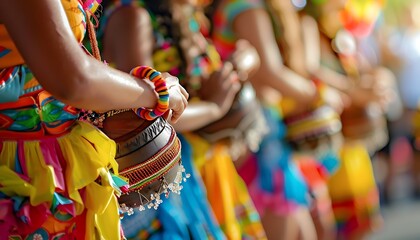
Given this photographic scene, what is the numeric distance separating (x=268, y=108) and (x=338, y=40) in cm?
71

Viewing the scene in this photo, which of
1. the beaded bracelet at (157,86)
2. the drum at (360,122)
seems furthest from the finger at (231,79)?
the drum at (360,122)

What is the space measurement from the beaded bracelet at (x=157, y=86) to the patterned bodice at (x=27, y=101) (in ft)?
0.52

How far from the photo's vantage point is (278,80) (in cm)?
399

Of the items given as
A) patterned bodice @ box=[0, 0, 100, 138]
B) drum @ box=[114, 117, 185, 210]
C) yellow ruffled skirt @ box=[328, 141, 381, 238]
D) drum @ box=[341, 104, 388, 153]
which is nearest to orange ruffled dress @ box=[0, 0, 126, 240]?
patterned bodice @ box=[0, 0, 100, 138]

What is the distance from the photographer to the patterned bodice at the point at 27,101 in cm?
213

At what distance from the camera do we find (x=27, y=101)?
7.09 feet

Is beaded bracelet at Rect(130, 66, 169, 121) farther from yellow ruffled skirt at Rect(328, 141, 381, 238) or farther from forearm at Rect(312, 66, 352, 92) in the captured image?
yellow ruffled skirt at Rect(328, 141, 381, 238)

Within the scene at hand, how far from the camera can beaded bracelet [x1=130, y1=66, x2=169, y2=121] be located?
220 centimetres

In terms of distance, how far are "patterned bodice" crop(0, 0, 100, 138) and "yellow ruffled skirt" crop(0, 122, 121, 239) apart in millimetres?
28

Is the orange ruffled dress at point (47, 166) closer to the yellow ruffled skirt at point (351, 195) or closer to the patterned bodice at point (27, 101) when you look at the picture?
the patterned bodice at point (27, 101)

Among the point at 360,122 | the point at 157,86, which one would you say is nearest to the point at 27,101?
the point at 157,86

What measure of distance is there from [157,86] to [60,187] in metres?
0.32

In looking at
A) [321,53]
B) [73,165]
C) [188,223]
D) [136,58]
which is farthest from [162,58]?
[321,53]

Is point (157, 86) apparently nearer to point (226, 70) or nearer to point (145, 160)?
point (145, 160)
